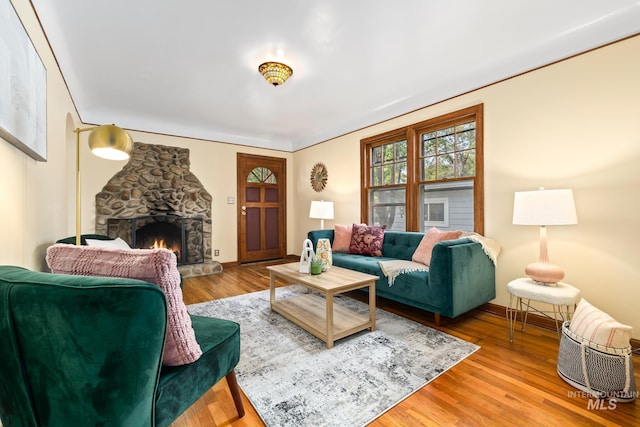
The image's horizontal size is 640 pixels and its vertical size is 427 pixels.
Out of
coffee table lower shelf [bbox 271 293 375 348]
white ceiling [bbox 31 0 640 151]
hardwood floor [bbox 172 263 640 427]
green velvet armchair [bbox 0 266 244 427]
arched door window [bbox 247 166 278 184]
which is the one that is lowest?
hardwood floor [bbox 172 263 640 427]

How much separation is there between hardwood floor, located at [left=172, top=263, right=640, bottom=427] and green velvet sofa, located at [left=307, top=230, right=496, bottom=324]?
357 millimetres

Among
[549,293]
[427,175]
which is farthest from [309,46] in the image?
[549,293]

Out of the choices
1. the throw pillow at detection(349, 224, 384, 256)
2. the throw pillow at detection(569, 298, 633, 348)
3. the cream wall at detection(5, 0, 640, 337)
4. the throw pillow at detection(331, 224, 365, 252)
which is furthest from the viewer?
the throw pillow at detection(331, 224, 365, 252)

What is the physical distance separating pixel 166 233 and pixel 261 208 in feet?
5.71

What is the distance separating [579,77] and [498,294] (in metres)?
2.04

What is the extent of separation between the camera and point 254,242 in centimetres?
553

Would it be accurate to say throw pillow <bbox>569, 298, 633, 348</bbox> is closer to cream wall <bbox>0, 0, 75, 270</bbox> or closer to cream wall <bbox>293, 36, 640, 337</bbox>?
cream wall <bbox>293, 36, 640, 337</bbox>

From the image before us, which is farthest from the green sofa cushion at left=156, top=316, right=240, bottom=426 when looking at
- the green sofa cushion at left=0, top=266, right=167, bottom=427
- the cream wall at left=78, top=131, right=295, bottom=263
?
the cream wall at left=78, top=131, right=295, bottom=263

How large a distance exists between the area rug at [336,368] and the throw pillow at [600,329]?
67cm

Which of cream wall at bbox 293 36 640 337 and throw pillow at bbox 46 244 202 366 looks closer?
throw pillow at bbox 46 244 202 366

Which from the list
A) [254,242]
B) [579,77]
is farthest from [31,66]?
[254,242]

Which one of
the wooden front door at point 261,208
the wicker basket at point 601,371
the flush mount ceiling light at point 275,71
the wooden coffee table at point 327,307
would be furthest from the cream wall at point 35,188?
the wicker basket at point 601,371

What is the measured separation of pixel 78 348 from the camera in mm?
785

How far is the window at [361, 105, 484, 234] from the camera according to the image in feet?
10.3
